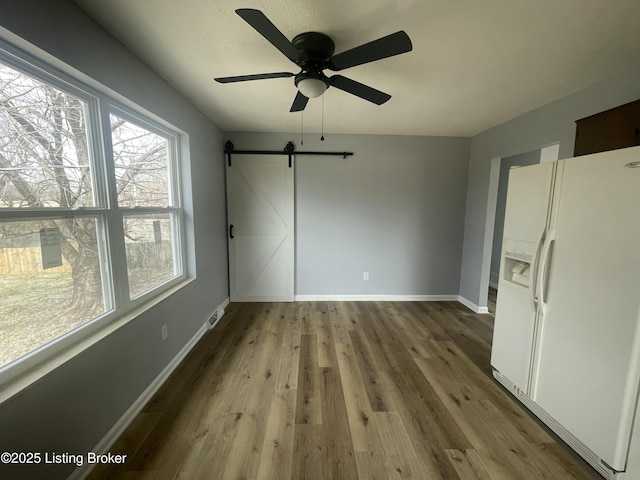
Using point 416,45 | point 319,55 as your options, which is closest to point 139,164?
point 319,55

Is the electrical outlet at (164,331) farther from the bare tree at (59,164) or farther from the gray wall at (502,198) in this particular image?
the gray wall at (502,198)

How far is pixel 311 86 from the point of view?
4.74 feet

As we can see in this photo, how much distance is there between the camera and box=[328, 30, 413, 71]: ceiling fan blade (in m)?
1.14

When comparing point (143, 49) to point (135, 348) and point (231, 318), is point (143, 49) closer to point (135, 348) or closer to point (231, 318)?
point (135, 348)

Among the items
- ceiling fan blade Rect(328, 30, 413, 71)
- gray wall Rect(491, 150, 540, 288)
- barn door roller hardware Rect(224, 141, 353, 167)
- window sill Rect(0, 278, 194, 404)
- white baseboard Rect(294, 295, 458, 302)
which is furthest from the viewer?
gray wall Rect(491, 150, 540, 288)

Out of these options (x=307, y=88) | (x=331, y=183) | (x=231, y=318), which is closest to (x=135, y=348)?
(x=231, y=318)

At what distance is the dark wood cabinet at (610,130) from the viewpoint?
1.47 meters

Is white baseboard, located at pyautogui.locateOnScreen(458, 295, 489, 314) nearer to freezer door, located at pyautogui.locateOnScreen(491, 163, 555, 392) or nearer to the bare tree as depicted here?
freezer door, located at pyautogui.locateOnScreen(491, 163, 555, 392)

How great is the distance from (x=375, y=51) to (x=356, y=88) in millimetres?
342

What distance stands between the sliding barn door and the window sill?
6.33 ft

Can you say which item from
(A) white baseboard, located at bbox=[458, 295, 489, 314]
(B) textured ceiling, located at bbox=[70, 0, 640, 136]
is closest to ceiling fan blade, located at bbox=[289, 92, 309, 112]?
(B) textured ceiling, located at bbox=[70, 0, 640, 136]

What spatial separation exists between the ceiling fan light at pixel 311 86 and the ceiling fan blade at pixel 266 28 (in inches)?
4.9

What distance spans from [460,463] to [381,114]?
299 cm

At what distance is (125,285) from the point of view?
1650 mm
